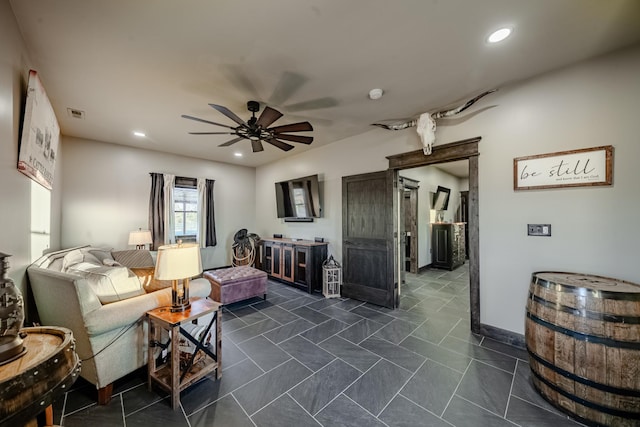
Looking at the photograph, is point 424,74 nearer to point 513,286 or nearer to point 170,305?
point 513,286

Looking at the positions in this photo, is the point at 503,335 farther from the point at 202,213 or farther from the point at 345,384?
the point at 202,213

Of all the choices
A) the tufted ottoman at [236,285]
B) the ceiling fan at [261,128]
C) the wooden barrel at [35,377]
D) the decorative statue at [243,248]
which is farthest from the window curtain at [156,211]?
the wooden barrel at [35,377]

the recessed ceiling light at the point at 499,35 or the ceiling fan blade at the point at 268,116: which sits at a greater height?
the recessed ceiling light at the point at 499,35

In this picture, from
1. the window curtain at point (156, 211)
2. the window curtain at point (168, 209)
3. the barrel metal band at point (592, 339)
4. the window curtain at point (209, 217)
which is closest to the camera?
the barrel metal band at point (592, 339)

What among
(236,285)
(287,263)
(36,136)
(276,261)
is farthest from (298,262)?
(36,136)

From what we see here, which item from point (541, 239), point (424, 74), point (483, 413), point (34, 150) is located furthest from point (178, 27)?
point (541, 239)

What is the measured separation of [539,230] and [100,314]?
3882 mm

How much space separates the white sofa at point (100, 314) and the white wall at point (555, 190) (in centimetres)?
342

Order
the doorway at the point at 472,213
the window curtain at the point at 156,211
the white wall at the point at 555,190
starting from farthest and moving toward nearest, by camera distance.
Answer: the window curtain at the point at 156,211
the doorway at the point at 472,213
the white wall at the point at 555,190

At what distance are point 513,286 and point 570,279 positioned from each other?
650 millimetres

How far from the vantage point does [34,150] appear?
2.04 m

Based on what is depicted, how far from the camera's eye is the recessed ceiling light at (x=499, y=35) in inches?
70.9

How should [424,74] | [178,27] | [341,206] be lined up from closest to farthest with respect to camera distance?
[178,27]
[424,74]
[341,206]

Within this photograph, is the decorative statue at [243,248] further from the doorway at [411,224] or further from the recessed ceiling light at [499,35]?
the recessed ceiling light at [499,35]
